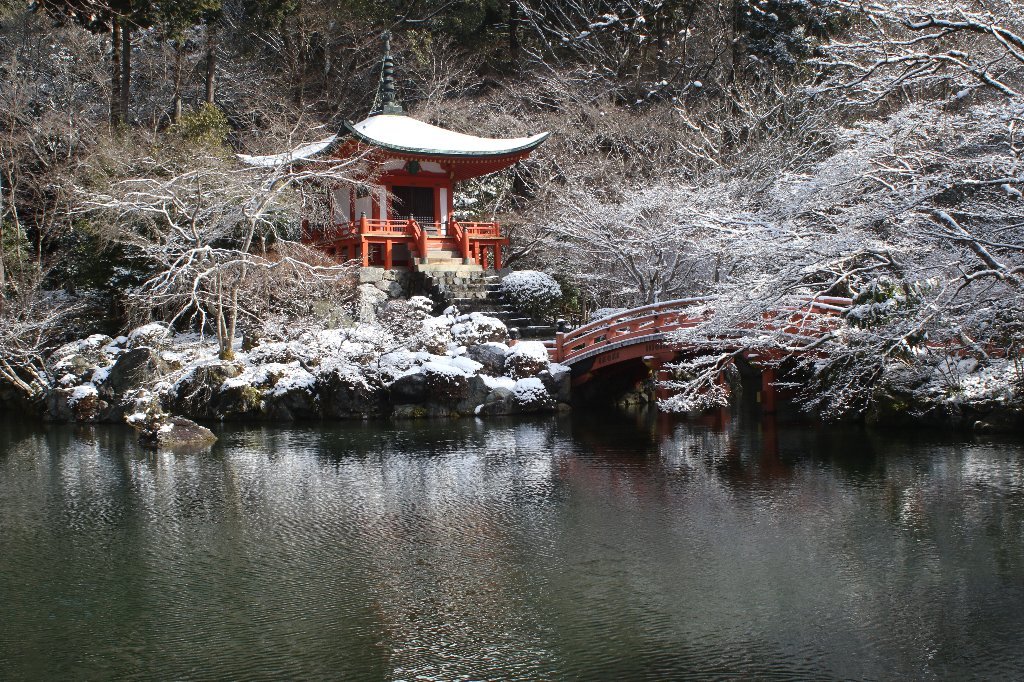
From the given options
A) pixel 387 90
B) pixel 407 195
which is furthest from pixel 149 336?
pixel 387 90

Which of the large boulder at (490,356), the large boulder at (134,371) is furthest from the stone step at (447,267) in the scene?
the large boulder at (134,371)

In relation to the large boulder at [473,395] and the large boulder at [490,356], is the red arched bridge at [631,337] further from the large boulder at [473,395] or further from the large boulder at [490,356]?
the large boulder at [473,395]

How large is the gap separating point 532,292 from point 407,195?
5104 millimetres

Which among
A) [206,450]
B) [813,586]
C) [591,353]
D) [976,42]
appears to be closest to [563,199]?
[591,353]

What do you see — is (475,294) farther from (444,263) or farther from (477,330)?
(477,330)

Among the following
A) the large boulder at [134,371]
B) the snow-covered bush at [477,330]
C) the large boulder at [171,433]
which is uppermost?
the snow-covered bush at [477,330]

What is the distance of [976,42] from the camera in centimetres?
2030

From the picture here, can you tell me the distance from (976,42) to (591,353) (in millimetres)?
10297

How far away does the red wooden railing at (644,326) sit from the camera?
16062 millimetres

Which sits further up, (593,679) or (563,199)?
(563,199)

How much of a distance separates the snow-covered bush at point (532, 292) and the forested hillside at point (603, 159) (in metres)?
1.10

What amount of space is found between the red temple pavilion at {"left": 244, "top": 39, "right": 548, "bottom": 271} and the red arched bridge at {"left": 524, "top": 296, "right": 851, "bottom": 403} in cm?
501

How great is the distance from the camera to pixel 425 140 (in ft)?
79.2

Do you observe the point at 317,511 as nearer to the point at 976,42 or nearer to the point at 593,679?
the point at 593,679
